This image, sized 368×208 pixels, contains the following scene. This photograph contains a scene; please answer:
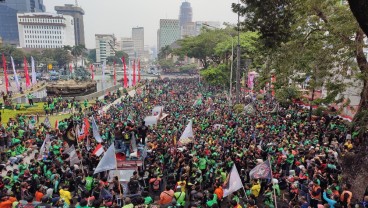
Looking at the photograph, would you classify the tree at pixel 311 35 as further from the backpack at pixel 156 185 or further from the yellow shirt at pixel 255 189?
the backpack at pixel 156 185

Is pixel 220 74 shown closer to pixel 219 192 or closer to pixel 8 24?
pixel 219 192

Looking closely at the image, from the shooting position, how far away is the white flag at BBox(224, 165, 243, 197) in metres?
8.59

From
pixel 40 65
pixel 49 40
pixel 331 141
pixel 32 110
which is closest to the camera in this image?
pixel 331 141

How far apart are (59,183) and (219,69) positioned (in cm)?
3112

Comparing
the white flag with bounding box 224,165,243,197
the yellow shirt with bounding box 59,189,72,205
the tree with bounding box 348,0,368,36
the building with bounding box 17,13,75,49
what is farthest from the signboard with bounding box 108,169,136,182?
the building with bounding box 17,13,75,49

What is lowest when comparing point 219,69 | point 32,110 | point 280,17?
point 32,110

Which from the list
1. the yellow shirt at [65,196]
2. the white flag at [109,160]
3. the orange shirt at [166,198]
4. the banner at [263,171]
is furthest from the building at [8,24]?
the banner at [263,171]

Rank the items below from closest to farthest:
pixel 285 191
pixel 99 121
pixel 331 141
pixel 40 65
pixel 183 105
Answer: pixel 285 191 < pixel 331 141 < pixel 99 121 < pixel 183 105 < pixel 40 65

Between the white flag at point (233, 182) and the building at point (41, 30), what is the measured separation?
163m

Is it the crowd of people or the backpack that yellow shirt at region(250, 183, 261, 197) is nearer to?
the crowd of people

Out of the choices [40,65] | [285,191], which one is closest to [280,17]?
[285,191]

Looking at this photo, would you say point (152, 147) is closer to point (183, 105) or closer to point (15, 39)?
point (183, 105)

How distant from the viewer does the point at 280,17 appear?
11.1m

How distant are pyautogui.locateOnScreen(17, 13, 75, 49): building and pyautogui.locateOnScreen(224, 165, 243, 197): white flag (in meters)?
163
